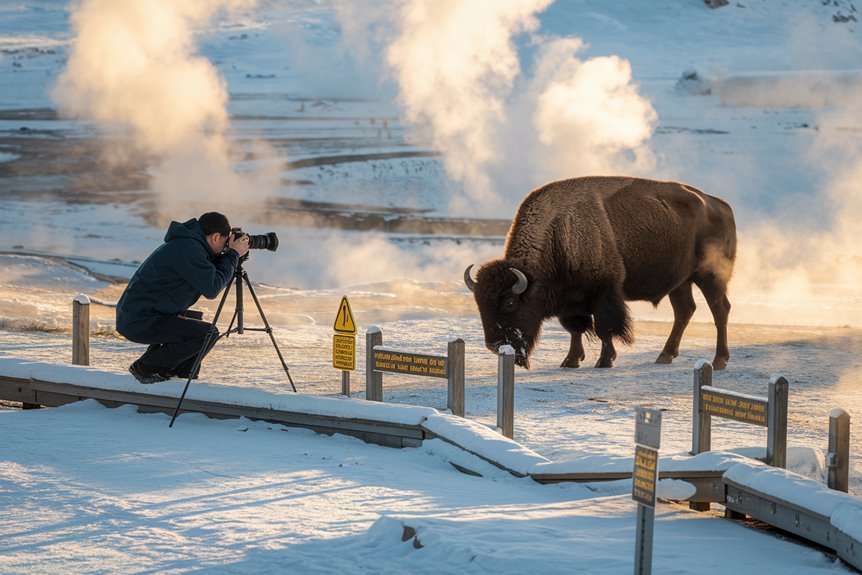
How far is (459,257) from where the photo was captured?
3158 cm

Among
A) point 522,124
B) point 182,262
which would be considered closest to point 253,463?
point 182,262

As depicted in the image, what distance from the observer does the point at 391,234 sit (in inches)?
1356

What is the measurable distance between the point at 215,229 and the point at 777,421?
4.26m

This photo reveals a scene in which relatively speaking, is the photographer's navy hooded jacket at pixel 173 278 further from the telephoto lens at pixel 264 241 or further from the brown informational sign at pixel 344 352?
the brown informational sign at pixel 344 352

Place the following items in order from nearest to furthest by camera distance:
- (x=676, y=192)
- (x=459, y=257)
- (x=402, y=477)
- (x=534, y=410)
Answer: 1. (x=402, y=477)
2. (x=534, y=410)
3. (x=676, y=192)
4. (x=459, y=257)

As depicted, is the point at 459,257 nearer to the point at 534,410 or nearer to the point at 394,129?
the point at 394,129

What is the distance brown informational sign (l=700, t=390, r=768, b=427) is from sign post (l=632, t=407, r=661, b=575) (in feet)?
8.70

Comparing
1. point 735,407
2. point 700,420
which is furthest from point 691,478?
point 700,420

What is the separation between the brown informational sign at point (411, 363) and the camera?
916 cm

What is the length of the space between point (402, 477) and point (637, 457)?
A: 8.43ft

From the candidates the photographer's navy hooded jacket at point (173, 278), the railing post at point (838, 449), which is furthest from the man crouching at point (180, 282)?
the railing post at point (838, 449)

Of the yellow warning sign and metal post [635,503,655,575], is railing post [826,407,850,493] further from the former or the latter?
the yellow warning sign

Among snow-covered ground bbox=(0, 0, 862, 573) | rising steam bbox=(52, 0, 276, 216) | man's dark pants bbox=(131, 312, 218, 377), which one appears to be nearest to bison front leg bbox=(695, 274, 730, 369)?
snow-covered ground bbox=(0, 0, 862, 573)

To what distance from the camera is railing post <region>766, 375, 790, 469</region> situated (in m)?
7.34
